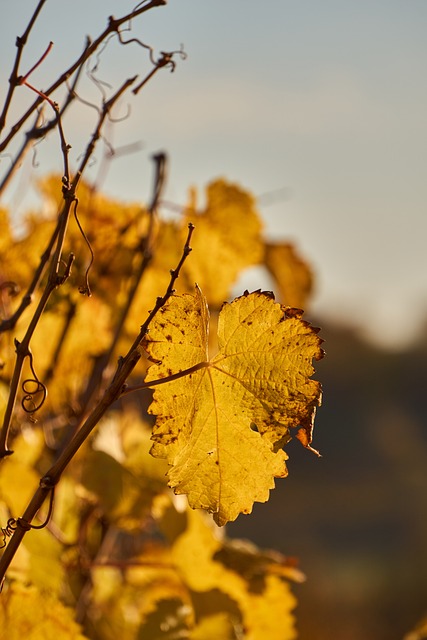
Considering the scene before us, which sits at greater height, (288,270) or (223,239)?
(288,270)

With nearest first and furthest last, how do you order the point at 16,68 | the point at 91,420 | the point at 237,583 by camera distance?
the point at 91,420
the point at 16,68
the point at 237,583

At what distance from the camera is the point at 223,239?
3.87ft

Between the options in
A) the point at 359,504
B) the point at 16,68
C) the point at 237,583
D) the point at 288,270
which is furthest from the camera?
the point at 359,504

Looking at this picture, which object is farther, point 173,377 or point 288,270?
point 288,270

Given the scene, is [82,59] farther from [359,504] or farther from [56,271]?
[359,504]

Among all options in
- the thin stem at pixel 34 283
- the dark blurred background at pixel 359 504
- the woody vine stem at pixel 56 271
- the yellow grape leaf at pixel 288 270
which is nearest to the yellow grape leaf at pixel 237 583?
the woody vine stem at pixel 56 271

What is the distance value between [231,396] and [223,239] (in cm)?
65

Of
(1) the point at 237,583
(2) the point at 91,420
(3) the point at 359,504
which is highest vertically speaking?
(3) the point at 359,504

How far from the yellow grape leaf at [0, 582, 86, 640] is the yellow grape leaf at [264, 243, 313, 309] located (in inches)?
31.3

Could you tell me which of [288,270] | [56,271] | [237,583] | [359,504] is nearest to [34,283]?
[56,271]

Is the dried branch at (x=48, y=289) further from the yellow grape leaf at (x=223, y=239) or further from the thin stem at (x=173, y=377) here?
the yellow grape leaf at (x=223, y=239)

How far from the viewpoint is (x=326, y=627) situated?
6.59 metres

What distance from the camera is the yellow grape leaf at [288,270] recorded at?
140cm

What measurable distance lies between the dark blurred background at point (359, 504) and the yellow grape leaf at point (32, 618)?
4.46 m
